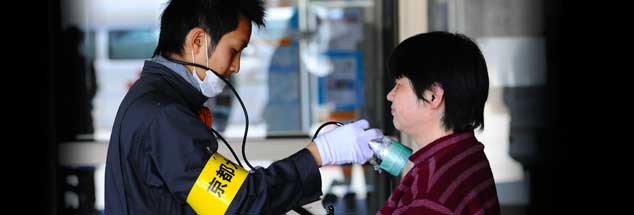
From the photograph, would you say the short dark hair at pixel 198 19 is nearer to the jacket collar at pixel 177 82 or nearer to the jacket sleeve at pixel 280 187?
the jacket collar at pixel 177 82

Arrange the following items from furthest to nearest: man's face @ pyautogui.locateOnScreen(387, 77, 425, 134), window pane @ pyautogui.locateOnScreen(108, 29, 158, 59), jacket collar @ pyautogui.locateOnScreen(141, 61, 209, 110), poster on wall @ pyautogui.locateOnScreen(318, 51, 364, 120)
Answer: poster on wall @ pyautogui.locateOnScreen(318, 51, 364, 120) < window pane @ pyautogui.locateOnScreen(108, 29, 158, 59) < jacket collar @ pyautogui.locateOnScreen(141, 61, 209, 110) < man's face @ pyautogui.locateOnScreen(387, 77, 425, 134)

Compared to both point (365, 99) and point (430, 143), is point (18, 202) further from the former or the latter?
point (430, 143)

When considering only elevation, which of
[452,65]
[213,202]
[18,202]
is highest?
[452,65]

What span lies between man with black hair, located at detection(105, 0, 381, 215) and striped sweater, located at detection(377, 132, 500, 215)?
17 cm

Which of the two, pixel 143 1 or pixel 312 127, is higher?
pixel 143 1

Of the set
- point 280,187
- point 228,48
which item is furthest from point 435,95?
point 228,48

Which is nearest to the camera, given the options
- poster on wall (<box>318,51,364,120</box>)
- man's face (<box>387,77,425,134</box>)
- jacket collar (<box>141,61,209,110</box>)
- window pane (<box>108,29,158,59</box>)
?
man's face (<box>387,77,425,134</box>)

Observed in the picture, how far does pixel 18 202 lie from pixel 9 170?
0.44ft

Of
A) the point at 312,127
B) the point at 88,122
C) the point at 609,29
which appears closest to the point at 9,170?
the point at 88,122

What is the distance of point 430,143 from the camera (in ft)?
4.67

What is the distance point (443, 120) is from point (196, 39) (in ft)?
1.71

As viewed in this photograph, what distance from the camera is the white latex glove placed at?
1525 mm

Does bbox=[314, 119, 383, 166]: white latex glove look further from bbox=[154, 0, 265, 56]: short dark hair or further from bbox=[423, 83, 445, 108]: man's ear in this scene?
bbox=[154, 0, 265, 56]: short dark hair

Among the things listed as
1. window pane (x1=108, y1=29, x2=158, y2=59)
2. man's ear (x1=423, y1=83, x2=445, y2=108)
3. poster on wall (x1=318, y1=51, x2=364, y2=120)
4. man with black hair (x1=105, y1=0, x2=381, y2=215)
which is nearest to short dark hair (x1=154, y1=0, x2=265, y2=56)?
man with black hair (x1=105, y1=0, x2=381, y2=215)
